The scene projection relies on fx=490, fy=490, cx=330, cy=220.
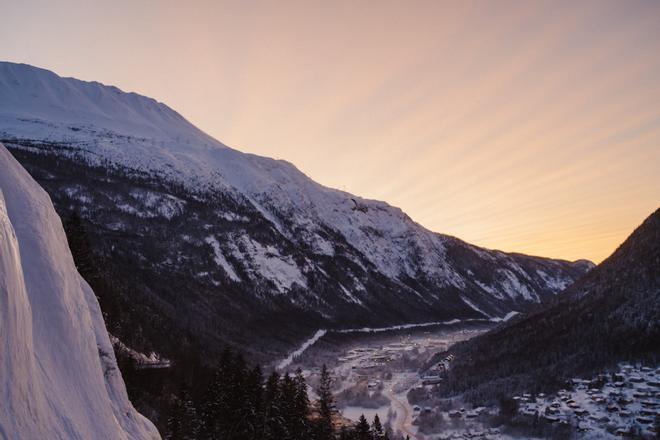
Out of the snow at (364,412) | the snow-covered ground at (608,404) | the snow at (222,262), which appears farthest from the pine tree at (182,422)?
the snow at (222,262)

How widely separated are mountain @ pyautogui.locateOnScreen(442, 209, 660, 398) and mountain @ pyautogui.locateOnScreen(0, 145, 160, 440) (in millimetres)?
81051

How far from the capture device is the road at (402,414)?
2852 inches

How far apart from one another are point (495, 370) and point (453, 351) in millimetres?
32934

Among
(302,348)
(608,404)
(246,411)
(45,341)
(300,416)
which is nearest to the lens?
(45,341)

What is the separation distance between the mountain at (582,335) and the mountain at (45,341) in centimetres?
8105

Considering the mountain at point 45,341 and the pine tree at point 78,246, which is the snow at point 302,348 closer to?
the pine tree at point 78,246

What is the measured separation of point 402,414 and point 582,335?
40.3m

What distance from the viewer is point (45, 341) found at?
13242 millimetres

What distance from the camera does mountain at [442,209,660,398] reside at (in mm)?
84750

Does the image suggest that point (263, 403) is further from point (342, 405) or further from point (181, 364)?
point (342, 405)

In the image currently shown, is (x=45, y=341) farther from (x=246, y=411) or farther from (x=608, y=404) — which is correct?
(x=608, y=404)

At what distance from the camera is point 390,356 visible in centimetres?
14712

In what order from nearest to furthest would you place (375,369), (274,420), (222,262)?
→ (274,420) < (375,369) < (222,262)

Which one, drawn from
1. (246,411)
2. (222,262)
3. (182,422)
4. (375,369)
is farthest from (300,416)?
(222,262)
